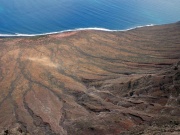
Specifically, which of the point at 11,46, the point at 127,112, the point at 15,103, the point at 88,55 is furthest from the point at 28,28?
the point at 127,112

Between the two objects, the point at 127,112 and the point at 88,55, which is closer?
the point at 127,112

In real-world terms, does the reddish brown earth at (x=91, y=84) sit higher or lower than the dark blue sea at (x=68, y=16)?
lower

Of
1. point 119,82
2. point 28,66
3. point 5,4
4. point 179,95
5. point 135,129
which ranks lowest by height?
point 135,129

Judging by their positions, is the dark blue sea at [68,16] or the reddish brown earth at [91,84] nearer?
the reddish brown earth at [91,84]

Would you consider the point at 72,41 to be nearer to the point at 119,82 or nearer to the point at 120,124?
the point at 119,82
